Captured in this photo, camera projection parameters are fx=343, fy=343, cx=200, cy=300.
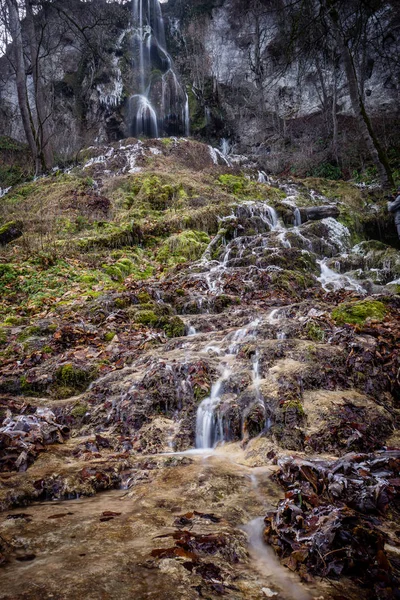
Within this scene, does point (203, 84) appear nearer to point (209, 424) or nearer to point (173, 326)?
point (173, 326)

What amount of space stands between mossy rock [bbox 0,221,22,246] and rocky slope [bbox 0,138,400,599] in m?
0.18

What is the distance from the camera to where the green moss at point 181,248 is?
999 centimetres

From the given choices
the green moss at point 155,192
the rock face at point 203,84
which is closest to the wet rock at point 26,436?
the green moss at point 155,192

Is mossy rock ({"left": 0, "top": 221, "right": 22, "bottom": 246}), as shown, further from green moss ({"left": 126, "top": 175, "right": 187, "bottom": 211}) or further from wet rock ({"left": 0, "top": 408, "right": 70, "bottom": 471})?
wet rock ({"left": 0, "top": 408, "right": 70, "bottom": 471})

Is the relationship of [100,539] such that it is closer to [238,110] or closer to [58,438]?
[58,438]

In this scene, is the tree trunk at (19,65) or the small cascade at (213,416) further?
the tree trunk at (19,65)

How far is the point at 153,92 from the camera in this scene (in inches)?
982

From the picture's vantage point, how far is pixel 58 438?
348cm

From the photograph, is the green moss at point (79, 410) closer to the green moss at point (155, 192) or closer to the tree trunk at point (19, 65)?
the green moss at point (155, 192)

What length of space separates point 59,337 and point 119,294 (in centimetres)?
189

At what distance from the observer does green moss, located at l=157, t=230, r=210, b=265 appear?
9.99 m

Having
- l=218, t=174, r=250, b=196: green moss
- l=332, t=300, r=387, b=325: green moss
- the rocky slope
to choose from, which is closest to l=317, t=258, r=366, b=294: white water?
the rocky slope

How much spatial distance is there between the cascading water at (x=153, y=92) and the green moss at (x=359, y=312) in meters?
22.6

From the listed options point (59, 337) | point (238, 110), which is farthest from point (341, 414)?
point (238, 110)
